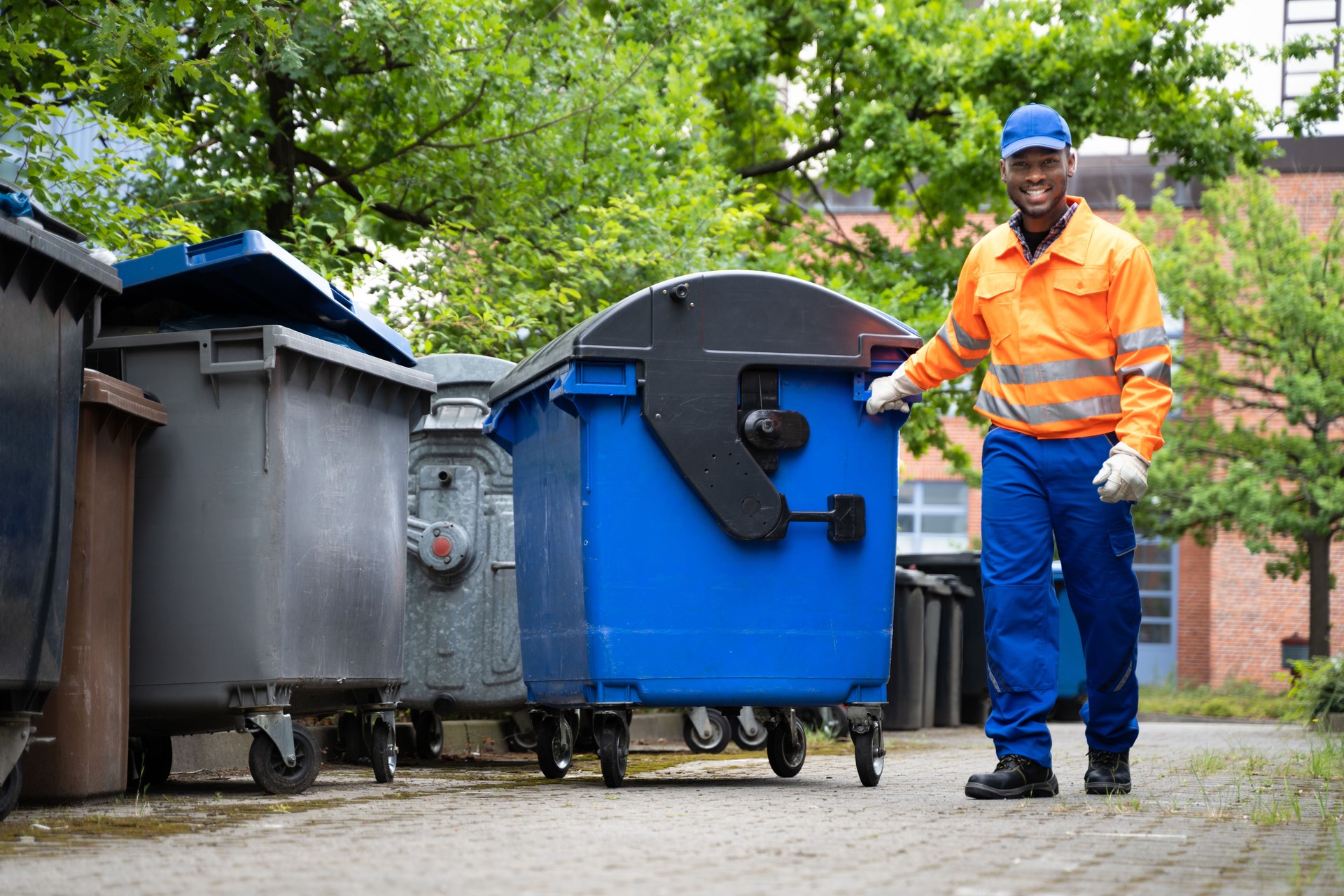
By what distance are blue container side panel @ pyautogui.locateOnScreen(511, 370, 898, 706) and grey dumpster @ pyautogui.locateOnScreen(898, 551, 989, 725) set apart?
26.2ft

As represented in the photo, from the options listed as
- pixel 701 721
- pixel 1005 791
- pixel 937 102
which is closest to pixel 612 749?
pixel 1005 791

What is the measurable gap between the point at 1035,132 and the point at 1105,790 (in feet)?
6.44

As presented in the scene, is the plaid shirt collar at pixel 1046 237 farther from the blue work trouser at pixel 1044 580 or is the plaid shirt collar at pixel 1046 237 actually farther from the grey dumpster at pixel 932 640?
the grey dumpster at pixel 932 640

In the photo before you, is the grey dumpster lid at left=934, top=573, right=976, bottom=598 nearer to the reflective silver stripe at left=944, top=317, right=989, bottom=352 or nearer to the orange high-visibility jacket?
the reflective silver stripe at left=944, top=317, right=989, bottom=352

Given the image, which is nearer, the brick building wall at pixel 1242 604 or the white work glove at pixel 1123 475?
the white work glove at pixel 1123 475

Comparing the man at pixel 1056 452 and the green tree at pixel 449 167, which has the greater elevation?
the green tree at pixel 449 167

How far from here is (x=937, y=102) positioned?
1514 centimetres

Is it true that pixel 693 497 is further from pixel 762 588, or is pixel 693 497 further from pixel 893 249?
pixel 893 249

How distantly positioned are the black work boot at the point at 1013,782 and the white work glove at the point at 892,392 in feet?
3.80

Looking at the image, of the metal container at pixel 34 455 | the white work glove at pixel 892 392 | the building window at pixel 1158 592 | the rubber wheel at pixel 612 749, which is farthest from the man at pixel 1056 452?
the building window at pixel 1158 592

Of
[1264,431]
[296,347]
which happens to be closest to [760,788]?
[296,347]

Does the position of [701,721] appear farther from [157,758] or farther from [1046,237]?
[1046,237]

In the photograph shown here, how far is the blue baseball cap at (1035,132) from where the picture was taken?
15.5ft

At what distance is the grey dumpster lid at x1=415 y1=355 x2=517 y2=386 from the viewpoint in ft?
22.7
